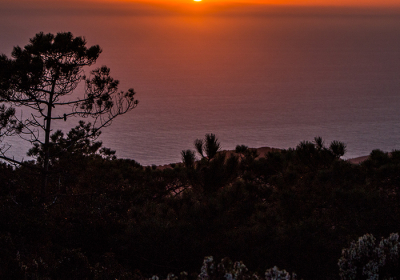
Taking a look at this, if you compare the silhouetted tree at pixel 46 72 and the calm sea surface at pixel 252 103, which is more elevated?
the calm sea surface at pixel 252 103

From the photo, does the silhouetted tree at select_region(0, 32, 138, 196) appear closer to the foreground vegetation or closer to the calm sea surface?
the foreground vegetation

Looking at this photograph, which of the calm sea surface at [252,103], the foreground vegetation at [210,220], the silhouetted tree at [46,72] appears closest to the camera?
the foreground vegetation at [210,220]

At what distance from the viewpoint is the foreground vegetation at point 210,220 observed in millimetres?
5230

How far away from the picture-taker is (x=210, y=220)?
5805 millimetres

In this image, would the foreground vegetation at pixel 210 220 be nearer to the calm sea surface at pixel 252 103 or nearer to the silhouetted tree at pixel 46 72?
the silhouetted tree at pixel 46 72

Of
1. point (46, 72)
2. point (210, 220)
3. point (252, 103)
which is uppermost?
point (252, 103)

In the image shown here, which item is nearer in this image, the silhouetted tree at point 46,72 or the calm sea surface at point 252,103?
the silhouetted tree at point 46,72

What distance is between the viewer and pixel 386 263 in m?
3.67

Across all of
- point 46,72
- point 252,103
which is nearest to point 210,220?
→ point 46,72

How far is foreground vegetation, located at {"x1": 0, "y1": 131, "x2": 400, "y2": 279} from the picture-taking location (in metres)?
5.23

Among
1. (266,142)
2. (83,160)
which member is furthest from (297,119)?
(83,160)

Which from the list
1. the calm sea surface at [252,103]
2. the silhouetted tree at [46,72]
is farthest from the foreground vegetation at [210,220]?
the calm sea surface at [252,103]

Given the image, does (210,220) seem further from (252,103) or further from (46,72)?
(252,103)

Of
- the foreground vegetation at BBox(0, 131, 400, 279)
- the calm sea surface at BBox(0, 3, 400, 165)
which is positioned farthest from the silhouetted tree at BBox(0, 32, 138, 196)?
the calm sea surface at BBox(0, 3, 400, 165)
